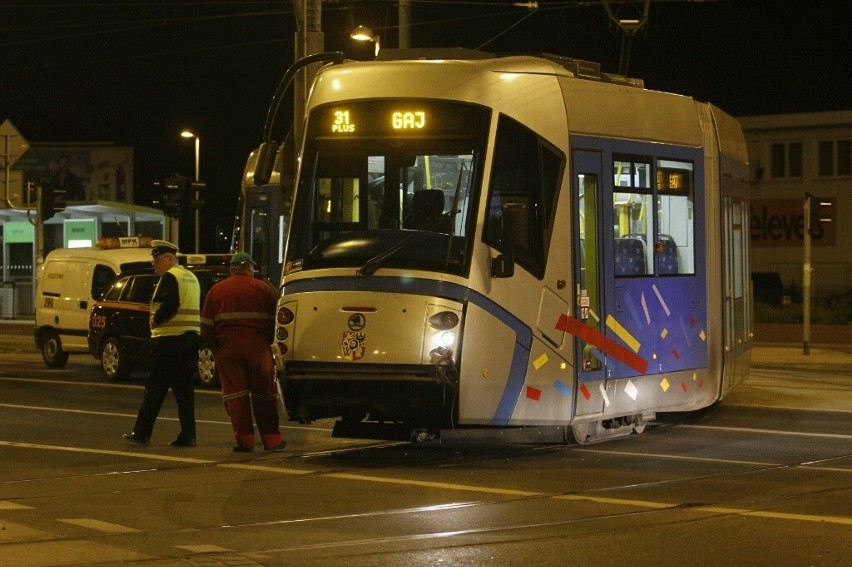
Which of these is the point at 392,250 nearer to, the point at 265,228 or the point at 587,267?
the point at 587,267

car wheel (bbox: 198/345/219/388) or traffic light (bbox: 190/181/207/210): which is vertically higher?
traffic light (bbox: 190/181/207/210)

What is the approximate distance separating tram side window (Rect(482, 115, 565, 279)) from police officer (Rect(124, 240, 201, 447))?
10.6 ft

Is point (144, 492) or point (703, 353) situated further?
point (703, 353)

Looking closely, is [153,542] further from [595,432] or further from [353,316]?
[595,432]

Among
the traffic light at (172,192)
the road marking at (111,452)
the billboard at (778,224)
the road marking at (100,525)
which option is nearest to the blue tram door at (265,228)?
the traffic light at (172,192)

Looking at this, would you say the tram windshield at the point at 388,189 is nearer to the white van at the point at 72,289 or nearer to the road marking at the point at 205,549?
the road marking at the point at 205,549

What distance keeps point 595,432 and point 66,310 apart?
42.8ft

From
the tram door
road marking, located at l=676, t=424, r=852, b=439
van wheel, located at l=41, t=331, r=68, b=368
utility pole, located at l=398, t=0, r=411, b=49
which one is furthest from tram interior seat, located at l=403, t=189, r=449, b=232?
van wheel, located at l=41, t=331, r=68, b=368

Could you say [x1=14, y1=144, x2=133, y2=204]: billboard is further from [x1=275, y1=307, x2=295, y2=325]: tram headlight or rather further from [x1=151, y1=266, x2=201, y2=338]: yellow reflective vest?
[x1=275, y1=307, x2=295, y2=325]: tram headlight

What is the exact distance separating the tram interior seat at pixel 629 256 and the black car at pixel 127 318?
8844 millimetres

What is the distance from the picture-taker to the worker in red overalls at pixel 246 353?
13023mm

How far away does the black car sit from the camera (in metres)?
21.5

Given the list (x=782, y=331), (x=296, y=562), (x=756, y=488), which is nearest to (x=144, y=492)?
(x=296, y=562)

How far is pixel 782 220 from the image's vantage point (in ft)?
169
